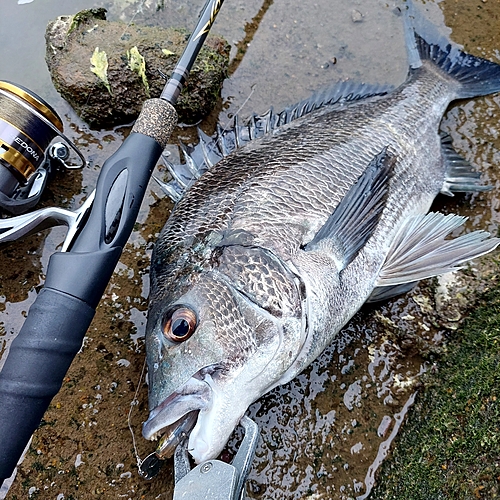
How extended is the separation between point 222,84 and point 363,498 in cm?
270

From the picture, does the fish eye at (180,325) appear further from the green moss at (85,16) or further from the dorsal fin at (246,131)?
the green moss at (85,16)

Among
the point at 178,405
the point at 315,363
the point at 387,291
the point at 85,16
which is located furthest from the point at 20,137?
the point at 387,291

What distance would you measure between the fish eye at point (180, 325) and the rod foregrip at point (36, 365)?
320 millimetres

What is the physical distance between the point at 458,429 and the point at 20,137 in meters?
2.55

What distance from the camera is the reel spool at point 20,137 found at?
2217mm

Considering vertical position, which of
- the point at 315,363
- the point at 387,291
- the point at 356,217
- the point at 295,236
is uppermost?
the point at 356,217

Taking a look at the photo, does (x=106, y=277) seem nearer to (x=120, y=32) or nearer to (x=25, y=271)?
(x=25, y=271)

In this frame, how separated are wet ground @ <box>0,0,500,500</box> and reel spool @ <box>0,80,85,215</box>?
464 mm

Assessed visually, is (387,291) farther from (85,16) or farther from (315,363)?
(85,16)

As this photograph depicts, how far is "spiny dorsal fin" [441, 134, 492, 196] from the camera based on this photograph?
9.62 feet

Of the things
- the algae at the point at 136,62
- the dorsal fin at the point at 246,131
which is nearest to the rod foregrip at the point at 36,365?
the dorsal fin at the point at 246,131

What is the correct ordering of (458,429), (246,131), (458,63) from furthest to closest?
(458,63) < (246,131) < (458,429)

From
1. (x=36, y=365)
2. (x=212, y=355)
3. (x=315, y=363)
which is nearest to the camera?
(x=36, y=365)

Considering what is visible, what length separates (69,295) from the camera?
168cm
